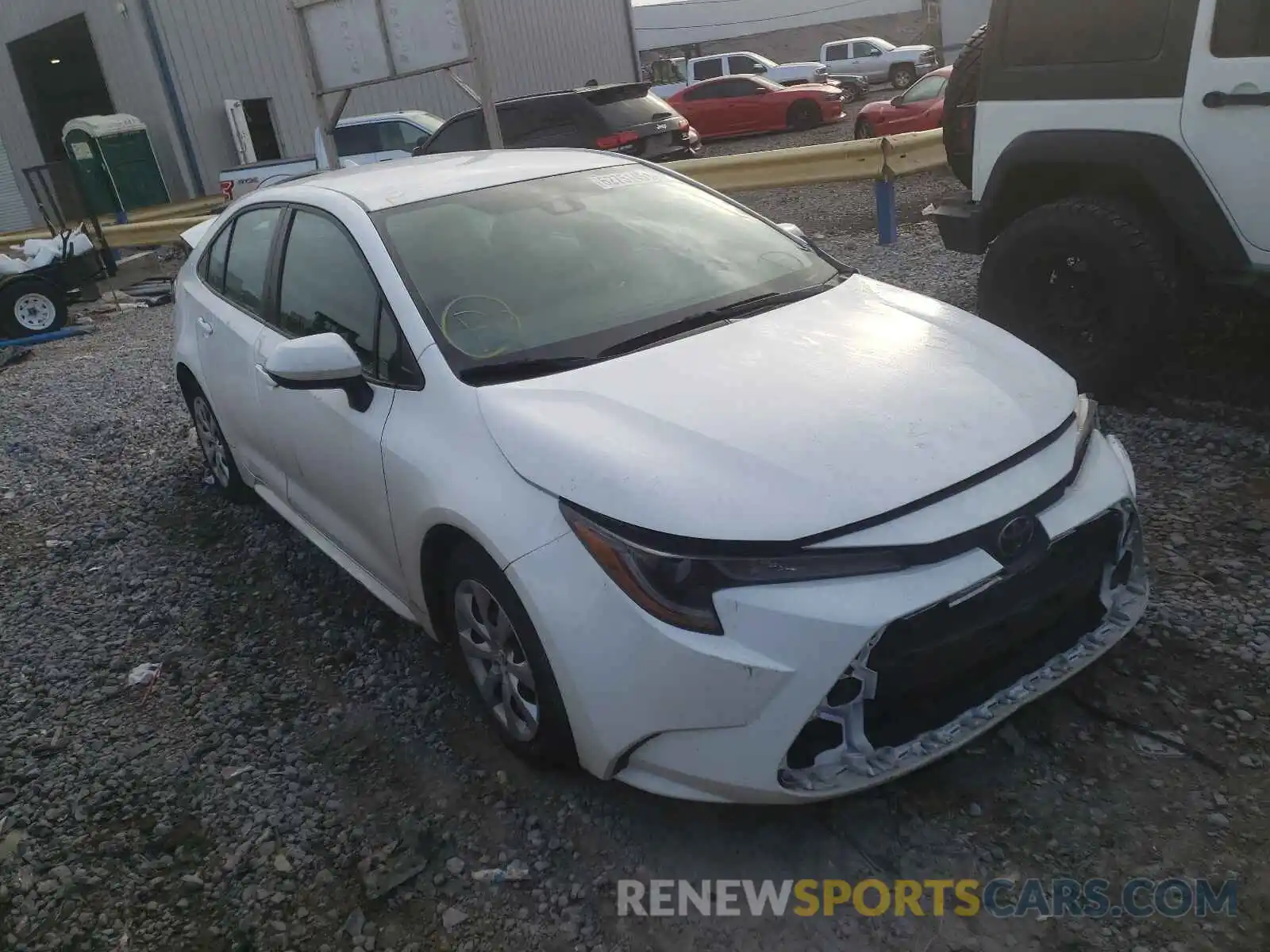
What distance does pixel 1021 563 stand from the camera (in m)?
2.22

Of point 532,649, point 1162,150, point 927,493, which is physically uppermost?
point 1162,150

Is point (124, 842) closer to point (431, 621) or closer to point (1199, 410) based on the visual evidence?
point (431, 621)

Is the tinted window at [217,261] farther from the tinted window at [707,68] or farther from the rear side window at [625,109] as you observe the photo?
the tinted window at [707,68]

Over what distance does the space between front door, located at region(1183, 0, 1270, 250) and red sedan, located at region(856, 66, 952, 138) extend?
10.3 m

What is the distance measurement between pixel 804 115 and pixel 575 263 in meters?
19.5

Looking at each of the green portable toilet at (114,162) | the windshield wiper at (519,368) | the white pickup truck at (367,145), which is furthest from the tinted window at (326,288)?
the green portable toilet at (114,162)

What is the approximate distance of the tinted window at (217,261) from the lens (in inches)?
172

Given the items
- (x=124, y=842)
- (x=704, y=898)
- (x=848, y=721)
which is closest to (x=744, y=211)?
(x=848, y=721)

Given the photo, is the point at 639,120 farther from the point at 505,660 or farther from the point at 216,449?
the point at 505,660

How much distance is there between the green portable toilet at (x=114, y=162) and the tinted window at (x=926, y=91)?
13776 millimetres

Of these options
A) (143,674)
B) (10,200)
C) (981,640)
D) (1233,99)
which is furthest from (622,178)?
(10,200)

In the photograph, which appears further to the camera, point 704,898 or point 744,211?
point 744,211

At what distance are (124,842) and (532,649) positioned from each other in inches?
55.1

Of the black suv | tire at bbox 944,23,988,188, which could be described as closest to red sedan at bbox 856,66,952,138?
the black suv
